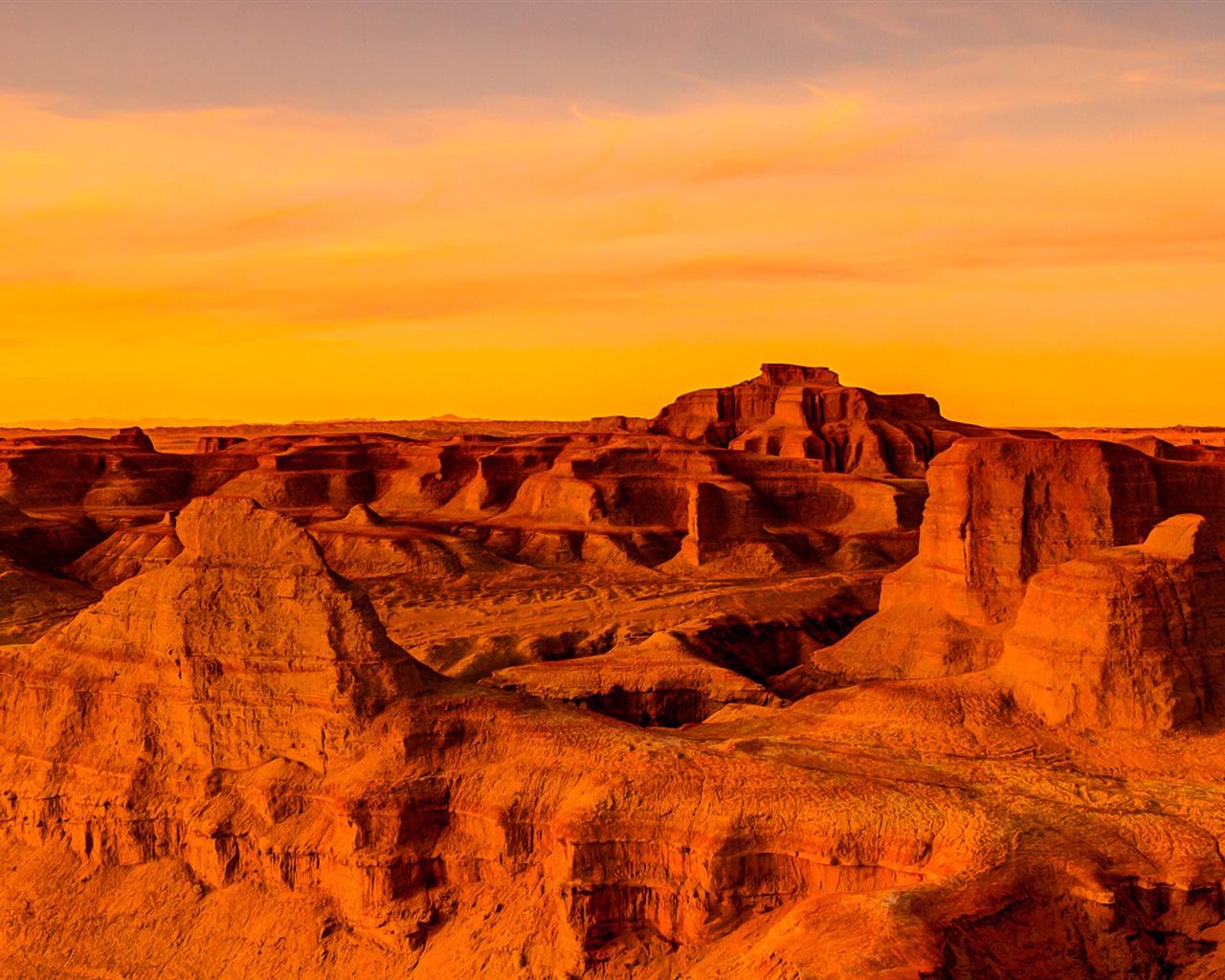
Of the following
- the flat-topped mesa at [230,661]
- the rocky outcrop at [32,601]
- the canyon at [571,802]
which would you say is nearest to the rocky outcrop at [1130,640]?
the canyon at [571,802]

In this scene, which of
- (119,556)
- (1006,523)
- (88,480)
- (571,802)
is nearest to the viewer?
(571,802)

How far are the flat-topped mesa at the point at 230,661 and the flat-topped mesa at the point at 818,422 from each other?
65.2 meters

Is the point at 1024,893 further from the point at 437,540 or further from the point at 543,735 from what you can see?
the point at 437,540

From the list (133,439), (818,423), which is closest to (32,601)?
(133,439)

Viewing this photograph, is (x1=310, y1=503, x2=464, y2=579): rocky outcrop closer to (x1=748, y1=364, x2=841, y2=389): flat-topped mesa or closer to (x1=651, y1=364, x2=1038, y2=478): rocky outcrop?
(x1=651, y1=364, x2=1038, y2=478): rocky outcrop

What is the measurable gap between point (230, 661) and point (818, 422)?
3197 inches

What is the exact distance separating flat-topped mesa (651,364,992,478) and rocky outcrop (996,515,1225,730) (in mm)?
56943

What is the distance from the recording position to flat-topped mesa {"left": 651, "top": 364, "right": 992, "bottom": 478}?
3536 inches

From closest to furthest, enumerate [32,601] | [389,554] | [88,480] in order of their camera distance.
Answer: [32,601] → [389,554] → [88,480]

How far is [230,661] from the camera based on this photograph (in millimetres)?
18984

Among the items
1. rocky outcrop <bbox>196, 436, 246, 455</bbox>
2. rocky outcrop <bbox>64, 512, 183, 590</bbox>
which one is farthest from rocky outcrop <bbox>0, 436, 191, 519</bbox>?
rocky outcrop <bbox>196, 436, 246, 455</bbox>

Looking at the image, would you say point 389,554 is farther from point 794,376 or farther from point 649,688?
point 794,376

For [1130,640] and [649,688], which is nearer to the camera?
[1130,640]

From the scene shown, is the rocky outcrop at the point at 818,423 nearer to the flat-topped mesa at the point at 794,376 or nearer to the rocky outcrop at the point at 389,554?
the flat-topped mesa at the point at 794,376
